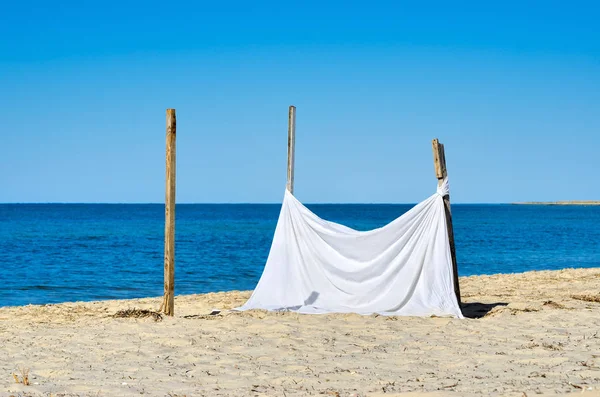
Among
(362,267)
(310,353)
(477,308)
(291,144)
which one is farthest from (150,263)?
(310,353)

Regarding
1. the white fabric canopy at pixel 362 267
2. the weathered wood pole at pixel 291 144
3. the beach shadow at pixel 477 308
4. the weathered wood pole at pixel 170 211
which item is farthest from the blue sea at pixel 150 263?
the beach shadow at pixel 477 308

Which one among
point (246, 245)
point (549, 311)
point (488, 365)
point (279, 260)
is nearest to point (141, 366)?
point (488, 365)

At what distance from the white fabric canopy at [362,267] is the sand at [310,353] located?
48 cm

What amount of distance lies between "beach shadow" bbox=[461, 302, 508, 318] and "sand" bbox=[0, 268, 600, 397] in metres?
0.07

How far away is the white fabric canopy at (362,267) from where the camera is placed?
26.1 ft

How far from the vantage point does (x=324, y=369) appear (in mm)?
5074

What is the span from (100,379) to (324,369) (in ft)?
5.75

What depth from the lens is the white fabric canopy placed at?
313 inches

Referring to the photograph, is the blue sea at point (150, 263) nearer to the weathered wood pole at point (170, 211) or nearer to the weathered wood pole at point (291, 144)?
the weathered wood pole at point (170, 211)

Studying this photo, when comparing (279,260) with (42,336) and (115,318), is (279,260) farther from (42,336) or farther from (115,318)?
(42,336)

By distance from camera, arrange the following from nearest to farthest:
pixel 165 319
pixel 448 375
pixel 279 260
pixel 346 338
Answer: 1. pixel 448 375
2. pixel 346 338
3. pixel 165 319
4. pixel 279 260

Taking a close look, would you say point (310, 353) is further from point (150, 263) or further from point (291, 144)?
point (150, 263)

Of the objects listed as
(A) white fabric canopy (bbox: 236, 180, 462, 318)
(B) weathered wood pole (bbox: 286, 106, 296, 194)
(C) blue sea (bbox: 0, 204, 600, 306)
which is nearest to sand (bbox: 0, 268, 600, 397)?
(A) white fabric canopy (bbox: 236, 180, 462, 318)

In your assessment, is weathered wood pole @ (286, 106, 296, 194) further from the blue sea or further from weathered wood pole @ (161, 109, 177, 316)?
the blue sea
